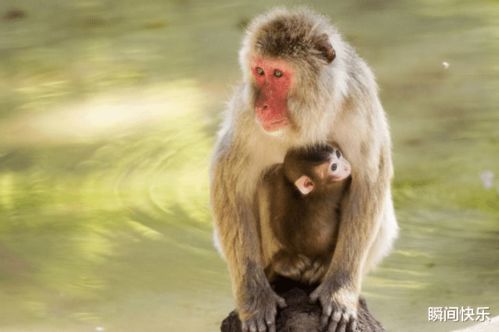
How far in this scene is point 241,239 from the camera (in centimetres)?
464

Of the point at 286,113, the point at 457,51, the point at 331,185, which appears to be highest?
the point at 286,113

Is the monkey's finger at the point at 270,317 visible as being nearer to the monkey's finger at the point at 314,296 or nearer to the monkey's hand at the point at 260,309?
the monkey's hand at the point at 260,309

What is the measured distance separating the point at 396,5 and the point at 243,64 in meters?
3.97

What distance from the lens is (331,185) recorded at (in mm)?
4676

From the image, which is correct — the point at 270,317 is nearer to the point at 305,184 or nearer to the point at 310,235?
the point at 310,235

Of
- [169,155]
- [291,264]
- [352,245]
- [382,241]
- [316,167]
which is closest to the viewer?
[316,167]

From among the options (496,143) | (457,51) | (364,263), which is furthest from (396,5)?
(364,263)

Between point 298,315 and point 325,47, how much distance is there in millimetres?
892

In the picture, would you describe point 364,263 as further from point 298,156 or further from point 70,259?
point 70,259

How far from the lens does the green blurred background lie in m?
6.54

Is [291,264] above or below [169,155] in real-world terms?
above

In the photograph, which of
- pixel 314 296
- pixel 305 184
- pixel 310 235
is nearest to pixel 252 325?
pixel 314 296

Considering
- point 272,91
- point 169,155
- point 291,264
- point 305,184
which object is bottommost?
point 169,155

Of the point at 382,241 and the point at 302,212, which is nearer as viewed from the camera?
the point at 302,212
